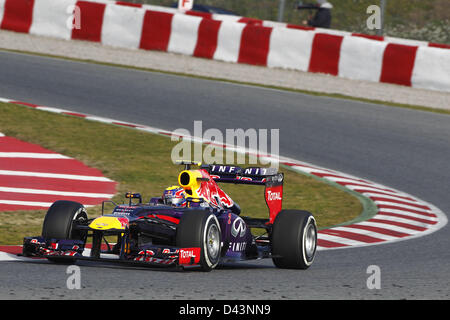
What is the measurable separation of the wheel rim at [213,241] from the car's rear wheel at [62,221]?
90cm

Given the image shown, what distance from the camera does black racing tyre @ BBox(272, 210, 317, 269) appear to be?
699 centimetres

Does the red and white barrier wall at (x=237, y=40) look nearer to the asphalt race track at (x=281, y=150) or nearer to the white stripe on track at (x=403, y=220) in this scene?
the asphalt race track at (x=281, y=150)

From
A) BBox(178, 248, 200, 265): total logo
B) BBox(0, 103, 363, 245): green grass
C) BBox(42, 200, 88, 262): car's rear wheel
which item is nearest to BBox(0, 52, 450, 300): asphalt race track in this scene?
BBox(178, 248, 200, 265): total logo

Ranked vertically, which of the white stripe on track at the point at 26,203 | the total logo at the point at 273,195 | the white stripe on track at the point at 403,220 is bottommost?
the white stripe on track at the point at 403,220

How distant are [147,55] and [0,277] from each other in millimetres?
13291

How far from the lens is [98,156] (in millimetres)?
11672

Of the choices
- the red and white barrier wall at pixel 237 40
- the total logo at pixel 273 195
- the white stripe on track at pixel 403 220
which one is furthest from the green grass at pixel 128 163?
the red and white barrier wall at pixel 237 40

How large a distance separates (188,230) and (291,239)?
3.47 ft

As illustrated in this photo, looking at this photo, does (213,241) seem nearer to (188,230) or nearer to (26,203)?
(188,230)

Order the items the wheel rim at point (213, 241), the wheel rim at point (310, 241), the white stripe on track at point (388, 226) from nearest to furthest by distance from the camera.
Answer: the wheel rim at point (213, 241)
the wheel rim at point (310, 241)
the white stripe on track at point (388, 226)

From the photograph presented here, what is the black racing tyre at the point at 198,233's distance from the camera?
20.4 ft

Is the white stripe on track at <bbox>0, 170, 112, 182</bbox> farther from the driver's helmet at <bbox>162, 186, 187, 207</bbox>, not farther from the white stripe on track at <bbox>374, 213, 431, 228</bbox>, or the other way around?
the driver's helmet at <bbox>162, 186, 187, 207</bbox>

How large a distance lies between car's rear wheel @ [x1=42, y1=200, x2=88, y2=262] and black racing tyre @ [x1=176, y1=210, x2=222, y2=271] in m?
0.76

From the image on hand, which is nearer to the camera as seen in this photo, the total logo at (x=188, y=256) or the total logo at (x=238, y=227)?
the total logo at (x=188, y=256)
